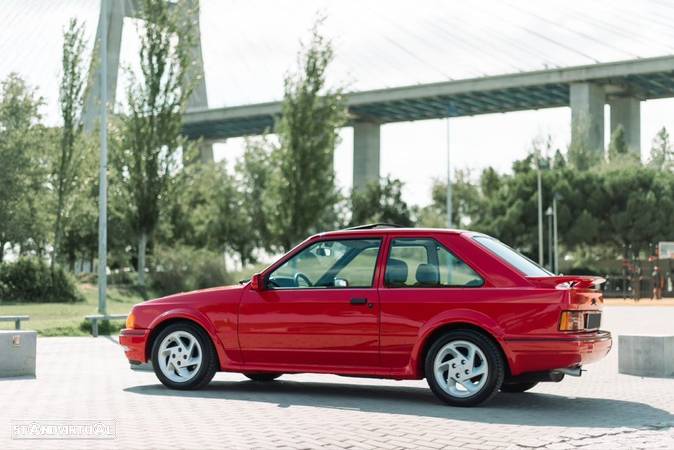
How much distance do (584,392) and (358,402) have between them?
96.9 inches

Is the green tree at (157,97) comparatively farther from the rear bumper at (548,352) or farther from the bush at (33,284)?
the rear bumper at (548,352)

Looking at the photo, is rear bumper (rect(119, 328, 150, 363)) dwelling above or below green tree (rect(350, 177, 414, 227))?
below

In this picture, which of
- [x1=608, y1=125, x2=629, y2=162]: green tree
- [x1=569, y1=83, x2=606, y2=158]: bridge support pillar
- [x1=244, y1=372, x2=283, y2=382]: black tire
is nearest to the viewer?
[x1=244, y1=372, x2=283, y2=382]: black tire

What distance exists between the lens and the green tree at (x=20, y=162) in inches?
1681

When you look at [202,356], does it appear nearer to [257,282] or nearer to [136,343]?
[136,343]

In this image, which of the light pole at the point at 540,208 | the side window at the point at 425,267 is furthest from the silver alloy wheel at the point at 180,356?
the light pole at the point at 540,208

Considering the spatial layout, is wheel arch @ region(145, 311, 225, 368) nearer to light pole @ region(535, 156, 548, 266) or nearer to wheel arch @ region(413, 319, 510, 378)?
wheel arch @ region(413, 319, 510, 378)

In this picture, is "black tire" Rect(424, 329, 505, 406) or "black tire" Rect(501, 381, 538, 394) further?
"black tire" Rect(501, 381, 538, 394)

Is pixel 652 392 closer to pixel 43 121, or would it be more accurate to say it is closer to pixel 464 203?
pixel 43 121

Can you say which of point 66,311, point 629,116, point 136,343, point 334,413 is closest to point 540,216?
point 629,116

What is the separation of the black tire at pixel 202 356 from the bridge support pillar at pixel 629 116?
248 ft

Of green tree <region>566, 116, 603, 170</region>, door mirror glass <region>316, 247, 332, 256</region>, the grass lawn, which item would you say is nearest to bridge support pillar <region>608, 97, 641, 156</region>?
green tree <region>566, 116, 603, 170</region>

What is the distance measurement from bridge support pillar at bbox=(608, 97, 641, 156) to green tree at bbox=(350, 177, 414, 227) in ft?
69.4

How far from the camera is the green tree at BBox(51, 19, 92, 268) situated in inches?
1404
